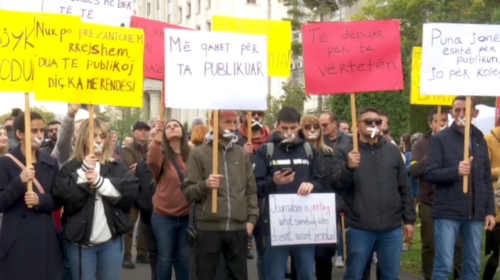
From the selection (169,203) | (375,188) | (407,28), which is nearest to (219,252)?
(169,203)

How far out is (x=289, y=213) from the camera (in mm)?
6945

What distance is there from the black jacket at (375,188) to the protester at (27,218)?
2.55 meters

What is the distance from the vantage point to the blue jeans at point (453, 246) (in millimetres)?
6961

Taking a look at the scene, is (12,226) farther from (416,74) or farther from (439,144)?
(416,74)

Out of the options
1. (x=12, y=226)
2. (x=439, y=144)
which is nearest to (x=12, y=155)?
(x=12, y=226)

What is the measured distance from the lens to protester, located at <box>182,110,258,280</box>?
6.50 metres

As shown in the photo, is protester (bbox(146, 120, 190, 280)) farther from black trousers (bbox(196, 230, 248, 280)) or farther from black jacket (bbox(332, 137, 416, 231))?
black jacket (bbox(332, 137, 416, 231))

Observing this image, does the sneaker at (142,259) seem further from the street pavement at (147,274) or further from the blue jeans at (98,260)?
the blue jeans at (98,260)

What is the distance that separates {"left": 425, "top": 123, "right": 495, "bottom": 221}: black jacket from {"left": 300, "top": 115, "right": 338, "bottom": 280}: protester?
100cm

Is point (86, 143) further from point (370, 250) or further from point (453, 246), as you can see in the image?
point (453, 246)

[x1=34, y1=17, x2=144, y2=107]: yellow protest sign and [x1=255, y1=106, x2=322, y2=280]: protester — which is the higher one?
[x1=34, y1=17, x2=144, y2=107]: yellow protest sign

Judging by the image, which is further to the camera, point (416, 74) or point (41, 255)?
point (416, 74)

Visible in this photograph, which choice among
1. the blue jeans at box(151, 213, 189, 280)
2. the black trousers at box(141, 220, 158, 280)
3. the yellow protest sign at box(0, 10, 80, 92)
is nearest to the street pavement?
the black trousers at box(141, 220, 158, 280)

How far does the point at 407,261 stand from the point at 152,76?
4.34 meters
